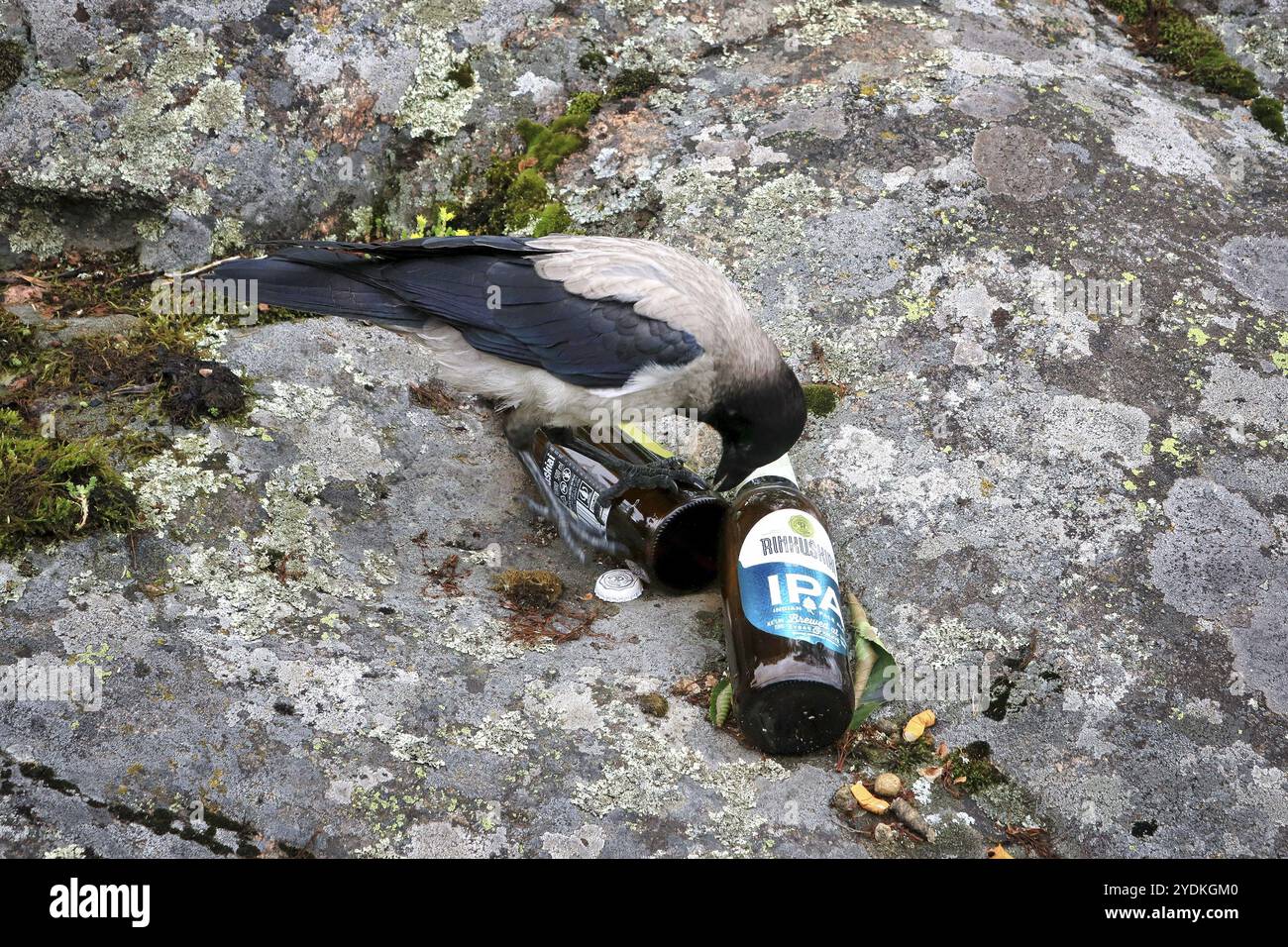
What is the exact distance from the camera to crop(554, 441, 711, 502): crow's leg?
3477 mm

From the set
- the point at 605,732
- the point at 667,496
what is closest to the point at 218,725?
the point at 605,732

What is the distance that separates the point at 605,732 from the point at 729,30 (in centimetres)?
367

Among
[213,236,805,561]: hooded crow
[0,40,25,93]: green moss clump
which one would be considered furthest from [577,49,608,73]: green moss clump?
[0,40,25,93]: green moss clump

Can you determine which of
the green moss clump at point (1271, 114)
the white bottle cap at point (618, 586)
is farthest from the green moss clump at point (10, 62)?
the green moss clump at point (1271, 114)

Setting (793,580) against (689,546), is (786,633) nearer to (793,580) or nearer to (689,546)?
(793,580)

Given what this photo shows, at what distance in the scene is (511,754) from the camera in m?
2.53

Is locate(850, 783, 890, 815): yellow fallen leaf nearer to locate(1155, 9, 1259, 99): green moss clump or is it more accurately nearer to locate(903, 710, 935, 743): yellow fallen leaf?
locate(903, 710, 935, 743): yellow fallen leaf

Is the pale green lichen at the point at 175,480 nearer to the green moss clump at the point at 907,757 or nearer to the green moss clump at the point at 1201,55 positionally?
the green moss clump at the point at 907,757

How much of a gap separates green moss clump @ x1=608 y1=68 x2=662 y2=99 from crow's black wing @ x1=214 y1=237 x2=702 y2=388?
1269mm

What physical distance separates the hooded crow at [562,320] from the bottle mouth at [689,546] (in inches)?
7.1

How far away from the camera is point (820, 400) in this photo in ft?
12.3

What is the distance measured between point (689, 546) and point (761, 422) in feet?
1.56

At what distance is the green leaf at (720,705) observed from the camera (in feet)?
9.04

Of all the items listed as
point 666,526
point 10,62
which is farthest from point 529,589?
point 10,62
